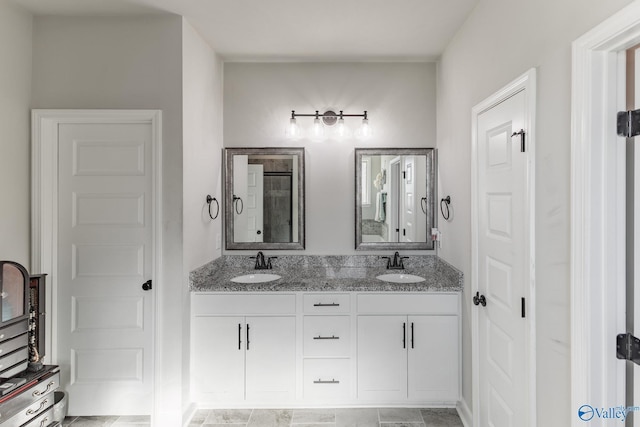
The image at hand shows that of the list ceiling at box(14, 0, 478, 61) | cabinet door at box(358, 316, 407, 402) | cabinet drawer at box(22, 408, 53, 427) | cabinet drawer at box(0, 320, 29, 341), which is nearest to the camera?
cabinet drawer at box(0, 320, 29, 341)

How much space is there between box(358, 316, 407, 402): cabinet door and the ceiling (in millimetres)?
1998

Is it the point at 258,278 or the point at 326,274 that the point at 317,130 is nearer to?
the point at 326,274

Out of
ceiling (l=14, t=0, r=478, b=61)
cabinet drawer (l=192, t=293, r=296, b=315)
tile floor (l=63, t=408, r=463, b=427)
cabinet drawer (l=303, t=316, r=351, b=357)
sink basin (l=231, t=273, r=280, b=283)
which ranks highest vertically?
ceiling (l=14, t=0, r=478, b=61)

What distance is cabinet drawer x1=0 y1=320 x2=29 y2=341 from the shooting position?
1817mm

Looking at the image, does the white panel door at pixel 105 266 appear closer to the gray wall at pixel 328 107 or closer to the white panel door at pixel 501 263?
the gray wall at pixel 328 107

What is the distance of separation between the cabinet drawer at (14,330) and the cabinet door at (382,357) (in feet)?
6.34

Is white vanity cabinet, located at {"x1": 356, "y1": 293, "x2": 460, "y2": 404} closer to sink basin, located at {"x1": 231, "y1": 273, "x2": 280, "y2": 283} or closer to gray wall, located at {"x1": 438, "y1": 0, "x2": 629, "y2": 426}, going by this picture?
sink basin, located at {"x1": 231, "y1": 273, "x2": 280, "y2": 283}

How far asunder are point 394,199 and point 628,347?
2053mm

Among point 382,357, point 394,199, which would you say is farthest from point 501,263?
point 394,199

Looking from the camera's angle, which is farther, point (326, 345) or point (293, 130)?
point (293, 130)

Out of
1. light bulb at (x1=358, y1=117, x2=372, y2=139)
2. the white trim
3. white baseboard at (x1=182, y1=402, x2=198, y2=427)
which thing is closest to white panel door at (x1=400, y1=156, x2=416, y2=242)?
light bulb at (x1=358, y1=117, x2=372, y2=139)

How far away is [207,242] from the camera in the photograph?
285 cm

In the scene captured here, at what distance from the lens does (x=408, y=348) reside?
2.55 meters

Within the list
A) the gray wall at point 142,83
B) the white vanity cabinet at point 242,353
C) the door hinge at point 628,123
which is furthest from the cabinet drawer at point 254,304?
the door hinge at point 628,123
